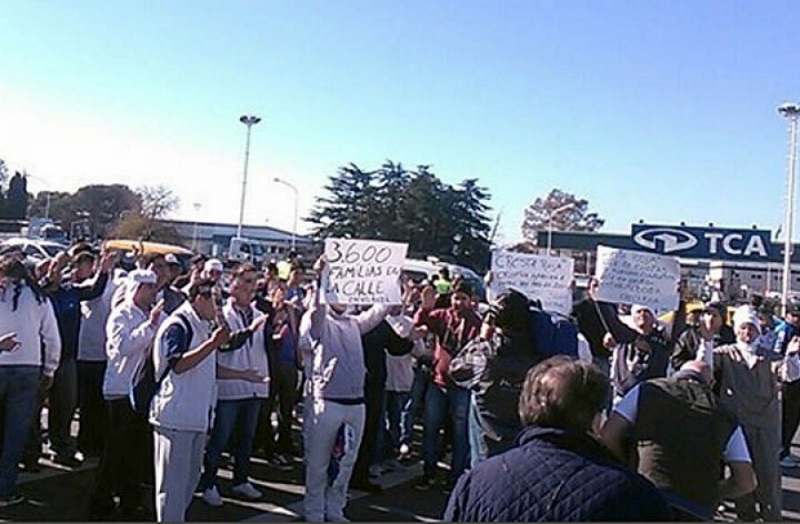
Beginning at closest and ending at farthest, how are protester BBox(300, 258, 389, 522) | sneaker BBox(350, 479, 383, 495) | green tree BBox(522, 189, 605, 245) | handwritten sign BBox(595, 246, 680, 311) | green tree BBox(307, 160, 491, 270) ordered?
protester BBox(300, 258, 389, 522) < handwritten sign BBox(595, 246, 680, 311) < sneaker BBox(350, 479, 383, 495) < green tree BBox(307, 160, 491, 270) < green tree BBox(522, 189, 605, 245)

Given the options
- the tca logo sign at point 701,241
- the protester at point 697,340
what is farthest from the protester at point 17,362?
the tca logo sign at point 701,241

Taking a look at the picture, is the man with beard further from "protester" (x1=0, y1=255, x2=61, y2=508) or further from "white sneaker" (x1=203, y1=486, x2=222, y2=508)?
"protester" (x1=0, y1=255, x2=61, y2=508)

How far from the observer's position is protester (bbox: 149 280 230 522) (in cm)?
532

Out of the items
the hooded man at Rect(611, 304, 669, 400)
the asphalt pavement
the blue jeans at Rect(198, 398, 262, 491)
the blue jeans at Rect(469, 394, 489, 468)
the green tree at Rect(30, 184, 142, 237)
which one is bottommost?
the asphalt pavement

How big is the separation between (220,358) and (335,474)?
4.64 feet

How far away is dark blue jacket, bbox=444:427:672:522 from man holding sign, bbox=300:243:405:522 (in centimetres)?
364

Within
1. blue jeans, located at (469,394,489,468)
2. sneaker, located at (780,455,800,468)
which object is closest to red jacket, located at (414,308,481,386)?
blue jeans, located at (469,394,489,468)

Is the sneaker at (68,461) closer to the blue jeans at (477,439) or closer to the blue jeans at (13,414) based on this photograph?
the blue jeans at (13,414)

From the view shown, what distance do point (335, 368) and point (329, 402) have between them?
0.79 ft

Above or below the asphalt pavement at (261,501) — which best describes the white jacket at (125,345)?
above

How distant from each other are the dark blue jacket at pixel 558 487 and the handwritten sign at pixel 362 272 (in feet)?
13.1

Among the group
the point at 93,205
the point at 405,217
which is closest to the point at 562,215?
the point at 405,217

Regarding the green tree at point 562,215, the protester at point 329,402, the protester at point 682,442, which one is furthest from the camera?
the green tree at point 562,215

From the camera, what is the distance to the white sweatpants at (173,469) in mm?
5355
